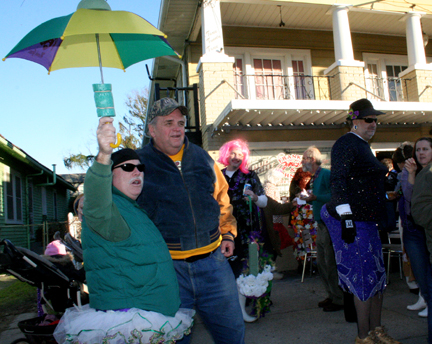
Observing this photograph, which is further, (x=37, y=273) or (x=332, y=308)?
(x=332, y=308)

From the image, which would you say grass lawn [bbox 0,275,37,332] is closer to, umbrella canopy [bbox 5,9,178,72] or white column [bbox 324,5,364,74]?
umbrella canopy [bbox 5,9,178,72]

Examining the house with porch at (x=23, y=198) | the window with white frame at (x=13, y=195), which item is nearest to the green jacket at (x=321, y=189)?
the house with porch at (x=23, y=198)

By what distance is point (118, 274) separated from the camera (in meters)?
1.85

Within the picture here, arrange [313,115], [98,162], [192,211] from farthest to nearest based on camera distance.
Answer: [313,115]
[192,211]
[98,162]

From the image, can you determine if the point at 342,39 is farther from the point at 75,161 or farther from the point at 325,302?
the point at 75,161

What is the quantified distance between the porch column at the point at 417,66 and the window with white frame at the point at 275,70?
2.84 meters

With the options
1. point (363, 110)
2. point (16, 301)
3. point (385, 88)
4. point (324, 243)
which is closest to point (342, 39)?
point (385, 88)

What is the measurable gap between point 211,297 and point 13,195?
14868 millimetres

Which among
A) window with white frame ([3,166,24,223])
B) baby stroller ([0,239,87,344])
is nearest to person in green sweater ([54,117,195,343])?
baby stroller ([0,239,87,344])

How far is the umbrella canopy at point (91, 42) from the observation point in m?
2.15

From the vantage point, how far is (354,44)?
12367mm

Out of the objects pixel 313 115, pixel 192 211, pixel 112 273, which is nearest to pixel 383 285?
pixel 192 211

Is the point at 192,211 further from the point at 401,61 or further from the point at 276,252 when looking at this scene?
the point at 401,61

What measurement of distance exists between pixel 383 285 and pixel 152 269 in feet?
6.75
